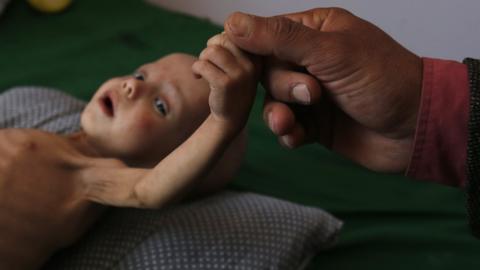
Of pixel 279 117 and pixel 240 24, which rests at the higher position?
pixel 240 24

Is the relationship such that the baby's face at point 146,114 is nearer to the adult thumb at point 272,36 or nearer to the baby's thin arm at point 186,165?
the baby's thin arm at point 186,165

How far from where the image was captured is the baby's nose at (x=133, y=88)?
3.41 ft

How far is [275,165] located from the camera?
1342mm

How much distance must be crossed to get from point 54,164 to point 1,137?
0.11m

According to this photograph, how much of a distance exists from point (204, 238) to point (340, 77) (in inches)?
15.0

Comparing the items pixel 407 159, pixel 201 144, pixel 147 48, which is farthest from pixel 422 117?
pixel 147 48

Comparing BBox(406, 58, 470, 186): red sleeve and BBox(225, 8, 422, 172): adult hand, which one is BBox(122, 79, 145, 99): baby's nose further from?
BBox(406, 58, 470, 186): red sleeve

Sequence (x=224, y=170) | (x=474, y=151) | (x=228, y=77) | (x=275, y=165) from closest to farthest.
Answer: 1. (x=228, y=77)
2. (x=474, y=151)
3. (x=224, y=170)
4. (x=275, y=165)

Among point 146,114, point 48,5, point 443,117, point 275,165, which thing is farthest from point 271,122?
point 48,5

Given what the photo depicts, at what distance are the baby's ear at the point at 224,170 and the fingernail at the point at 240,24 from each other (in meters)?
0.45

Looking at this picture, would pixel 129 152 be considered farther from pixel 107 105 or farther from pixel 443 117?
pixel 443 117

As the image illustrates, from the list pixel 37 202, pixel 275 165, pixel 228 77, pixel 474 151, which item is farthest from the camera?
pixel 275 165

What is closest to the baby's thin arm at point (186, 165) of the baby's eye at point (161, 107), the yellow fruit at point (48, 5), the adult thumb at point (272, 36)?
the adult thumb at point (272, 36)

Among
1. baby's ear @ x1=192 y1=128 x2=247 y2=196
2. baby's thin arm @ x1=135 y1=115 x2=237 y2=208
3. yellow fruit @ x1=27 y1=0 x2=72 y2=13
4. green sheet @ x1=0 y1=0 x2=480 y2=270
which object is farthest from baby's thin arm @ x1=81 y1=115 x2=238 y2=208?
yellow fruit @ x1=27 y1=0 x2=72 y2=13
